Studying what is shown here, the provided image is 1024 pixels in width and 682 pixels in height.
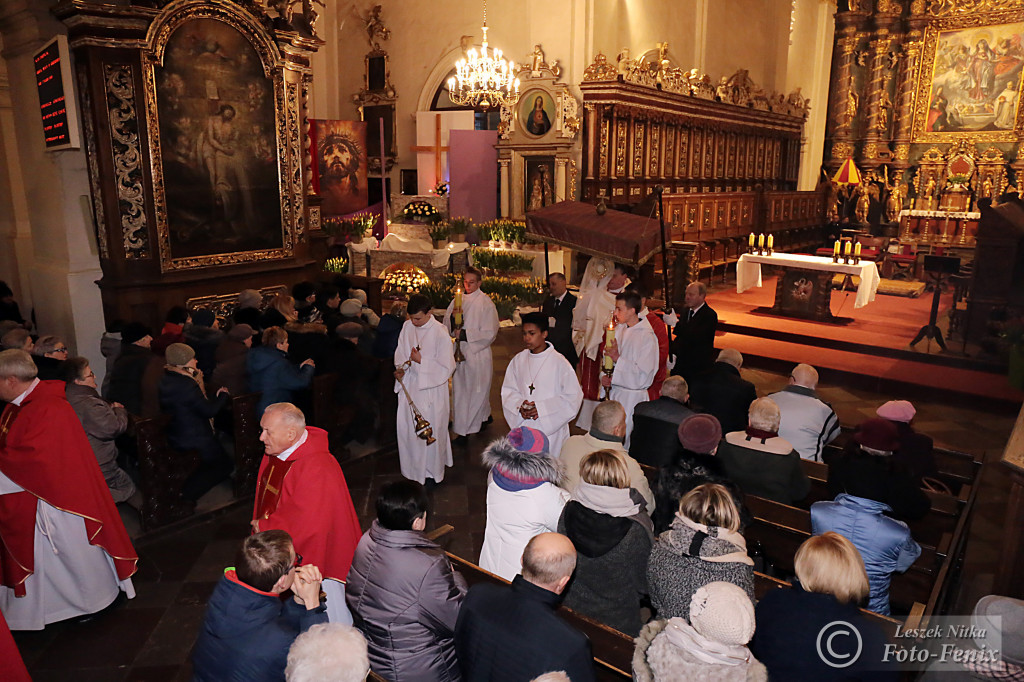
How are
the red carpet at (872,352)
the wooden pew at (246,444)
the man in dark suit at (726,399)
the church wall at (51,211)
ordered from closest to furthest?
the man in dark suit at (726,399)
the wooden pew at (246,444)
the church wall at (51,211)
the red carpet at (872,352)

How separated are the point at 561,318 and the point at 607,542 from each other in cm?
539

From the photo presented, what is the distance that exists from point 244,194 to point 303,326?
4337 mm

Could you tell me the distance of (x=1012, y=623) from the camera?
269cm

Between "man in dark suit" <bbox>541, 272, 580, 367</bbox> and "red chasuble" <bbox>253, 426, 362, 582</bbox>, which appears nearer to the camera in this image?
"red chasuble" <bbox>253, 426, 362, 582</bbox>

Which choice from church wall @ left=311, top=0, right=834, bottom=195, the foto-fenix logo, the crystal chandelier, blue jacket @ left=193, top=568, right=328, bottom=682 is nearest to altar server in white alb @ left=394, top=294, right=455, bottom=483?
blue jacket @ left=193, top=568, right=328, bottom=682

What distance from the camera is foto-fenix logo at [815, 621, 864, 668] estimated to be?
262cm

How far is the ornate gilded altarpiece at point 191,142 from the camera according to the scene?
28.7ft

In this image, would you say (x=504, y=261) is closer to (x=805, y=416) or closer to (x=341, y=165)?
(x=341, y=165)

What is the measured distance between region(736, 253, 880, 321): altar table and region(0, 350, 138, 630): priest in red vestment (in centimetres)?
1128

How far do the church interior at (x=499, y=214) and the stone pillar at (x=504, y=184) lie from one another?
78mm

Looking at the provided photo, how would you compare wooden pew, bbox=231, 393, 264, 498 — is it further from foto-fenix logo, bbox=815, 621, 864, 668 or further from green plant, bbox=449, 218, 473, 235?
green plant, bbox=449, 218, 473, 235

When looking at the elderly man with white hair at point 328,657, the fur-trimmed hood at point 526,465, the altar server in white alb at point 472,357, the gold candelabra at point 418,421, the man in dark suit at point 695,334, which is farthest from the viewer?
the altar server in white alb at point 472,357

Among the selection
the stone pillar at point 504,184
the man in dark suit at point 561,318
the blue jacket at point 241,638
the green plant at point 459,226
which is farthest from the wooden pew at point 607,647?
the stone pillar at point 504,184

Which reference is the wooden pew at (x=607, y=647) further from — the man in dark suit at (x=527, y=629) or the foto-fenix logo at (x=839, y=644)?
the foto-fenix logo at (x=839, y=644)
